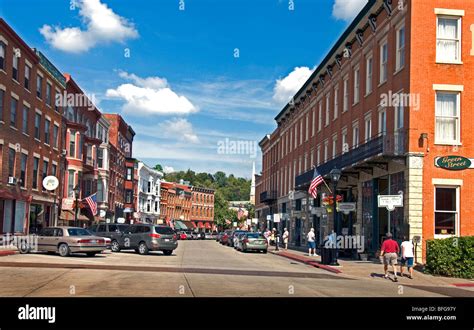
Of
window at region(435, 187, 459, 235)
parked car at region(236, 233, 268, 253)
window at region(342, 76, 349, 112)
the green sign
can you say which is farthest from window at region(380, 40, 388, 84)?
parked car at region(236, 233, 268, 253)

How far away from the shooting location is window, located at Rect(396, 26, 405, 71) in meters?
29.5

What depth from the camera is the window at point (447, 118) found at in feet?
92.4

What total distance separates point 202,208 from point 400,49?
104 metres

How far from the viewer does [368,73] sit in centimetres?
3497

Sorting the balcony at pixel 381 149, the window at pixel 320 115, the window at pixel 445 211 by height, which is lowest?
the window at pixel 445 211

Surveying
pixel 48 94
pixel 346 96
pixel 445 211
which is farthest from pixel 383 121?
pixel 48 94

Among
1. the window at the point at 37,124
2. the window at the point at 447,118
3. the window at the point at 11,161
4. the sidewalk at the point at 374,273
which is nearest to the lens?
the sidewalk at the point at 374,273

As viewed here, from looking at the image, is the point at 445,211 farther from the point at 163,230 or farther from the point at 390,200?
the point at 163,230

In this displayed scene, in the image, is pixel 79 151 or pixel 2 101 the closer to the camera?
pixel 2 101

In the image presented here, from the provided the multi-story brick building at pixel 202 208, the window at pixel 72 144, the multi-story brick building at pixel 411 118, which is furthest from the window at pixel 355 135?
the multi-story brick building at pixel 202 208

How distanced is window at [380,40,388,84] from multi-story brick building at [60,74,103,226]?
26.3 metres

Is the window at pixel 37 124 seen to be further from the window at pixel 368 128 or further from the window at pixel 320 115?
the window at pixel 368 128

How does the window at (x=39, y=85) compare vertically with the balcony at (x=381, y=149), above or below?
above

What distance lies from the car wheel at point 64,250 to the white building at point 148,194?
2276 inches
